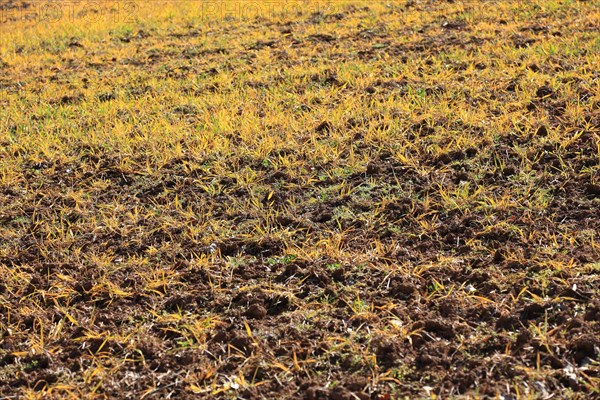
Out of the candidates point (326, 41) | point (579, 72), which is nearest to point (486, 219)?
point (579, 72)

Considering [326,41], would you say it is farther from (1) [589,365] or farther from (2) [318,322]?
(1) [589,365]

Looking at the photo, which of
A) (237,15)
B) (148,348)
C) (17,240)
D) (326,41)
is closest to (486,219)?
(148,348)

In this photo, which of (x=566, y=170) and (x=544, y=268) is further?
(x=566, y=170)

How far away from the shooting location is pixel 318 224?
4258 millimetres

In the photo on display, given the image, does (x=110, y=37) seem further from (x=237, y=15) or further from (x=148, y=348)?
(x=148, y=348)

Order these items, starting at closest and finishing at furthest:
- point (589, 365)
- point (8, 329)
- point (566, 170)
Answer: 1. point (589, 365)
2. point (8, 329)
3. point (566, 170)

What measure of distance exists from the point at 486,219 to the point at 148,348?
2.01 m

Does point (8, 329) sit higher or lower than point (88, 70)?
lower

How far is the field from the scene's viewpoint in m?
3.13

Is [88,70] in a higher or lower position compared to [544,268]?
higher

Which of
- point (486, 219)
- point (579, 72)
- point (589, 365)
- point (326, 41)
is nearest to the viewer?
point (589, 365)

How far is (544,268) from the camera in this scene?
359 cm

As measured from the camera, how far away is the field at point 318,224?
10.3 ft

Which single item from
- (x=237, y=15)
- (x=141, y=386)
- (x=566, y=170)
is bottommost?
(x=141, y=386)
